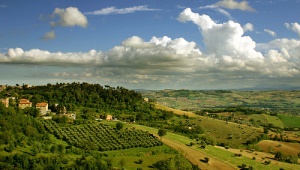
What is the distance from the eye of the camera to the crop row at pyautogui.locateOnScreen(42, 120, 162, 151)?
113 metres

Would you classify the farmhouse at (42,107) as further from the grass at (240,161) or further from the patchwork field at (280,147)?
the patchwork field at (280,147)

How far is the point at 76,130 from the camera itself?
12462cm

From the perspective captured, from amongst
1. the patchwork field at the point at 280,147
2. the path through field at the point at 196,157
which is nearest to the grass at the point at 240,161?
the path through field at the point at 196,157

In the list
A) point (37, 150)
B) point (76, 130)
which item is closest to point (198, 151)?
point (76, 130)

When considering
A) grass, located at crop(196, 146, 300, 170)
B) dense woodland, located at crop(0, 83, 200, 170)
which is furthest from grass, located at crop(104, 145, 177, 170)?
grass, located at crop(196, 146, 300, 170)

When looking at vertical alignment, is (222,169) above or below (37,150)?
below

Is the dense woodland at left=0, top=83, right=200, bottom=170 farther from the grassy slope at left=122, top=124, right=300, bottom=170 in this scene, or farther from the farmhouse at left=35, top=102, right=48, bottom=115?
the grassy slope at left=122, top=124, right=300, bottom=170

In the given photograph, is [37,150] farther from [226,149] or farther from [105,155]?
[226,149]

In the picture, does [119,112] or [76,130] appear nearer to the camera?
[76,130]

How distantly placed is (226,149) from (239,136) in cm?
4182

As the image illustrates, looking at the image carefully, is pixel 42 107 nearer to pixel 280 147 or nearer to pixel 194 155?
pixel 194 155

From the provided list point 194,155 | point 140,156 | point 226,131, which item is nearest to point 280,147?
point 226,131

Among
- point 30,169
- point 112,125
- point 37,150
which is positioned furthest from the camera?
point 112,125

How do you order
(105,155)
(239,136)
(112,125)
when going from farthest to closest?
(239,136), (112,125), (105,155)
